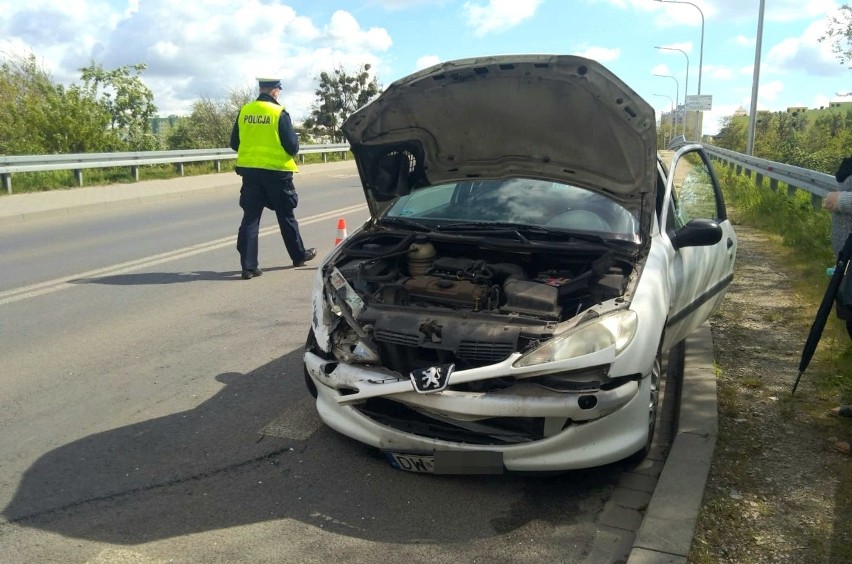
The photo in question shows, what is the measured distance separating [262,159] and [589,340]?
19.2 feet

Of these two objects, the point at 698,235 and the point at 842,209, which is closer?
the point at 698,235

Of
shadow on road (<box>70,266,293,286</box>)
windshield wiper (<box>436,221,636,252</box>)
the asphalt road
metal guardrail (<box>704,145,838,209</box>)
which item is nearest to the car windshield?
windshield wiper (<box>436,221,636,252</box>)

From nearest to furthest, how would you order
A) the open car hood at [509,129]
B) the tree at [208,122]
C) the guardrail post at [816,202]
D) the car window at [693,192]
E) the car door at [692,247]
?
the open car hood at [509,129]
the car door at [692,247]
the car window at [693,192]
the guardrail post at [816,202]
the tree at [208,122]

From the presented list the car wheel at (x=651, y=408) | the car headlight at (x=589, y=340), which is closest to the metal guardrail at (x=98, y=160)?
the car wheel at (x=651, y=408)

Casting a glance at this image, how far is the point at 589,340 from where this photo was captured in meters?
3.36

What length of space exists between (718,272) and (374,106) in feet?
8.93

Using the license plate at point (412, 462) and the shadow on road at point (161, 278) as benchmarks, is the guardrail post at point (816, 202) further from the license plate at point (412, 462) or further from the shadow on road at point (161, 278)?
the license plate at point (412, 462)

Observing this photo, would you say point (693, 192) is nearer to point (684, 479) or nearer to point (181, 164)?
point (684, 479)

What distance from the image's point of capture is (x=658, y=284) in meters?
3.85

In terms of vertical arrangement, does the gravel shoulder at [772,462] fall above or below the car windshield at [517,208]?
below

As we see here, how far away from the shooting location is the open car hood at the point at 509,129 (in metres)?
4.14

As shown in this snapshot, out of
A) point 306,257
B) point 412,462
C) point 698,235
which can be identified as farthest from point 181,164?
point 412,462

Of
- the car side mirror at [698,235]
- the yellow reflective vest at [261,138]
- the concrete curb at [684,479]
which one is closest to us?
the concrete curb at [684,479]

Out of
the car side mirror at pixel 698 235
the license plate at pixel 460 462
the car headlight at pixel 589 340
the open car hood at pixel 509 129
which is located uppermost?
the open car hood at pixel 509 129
